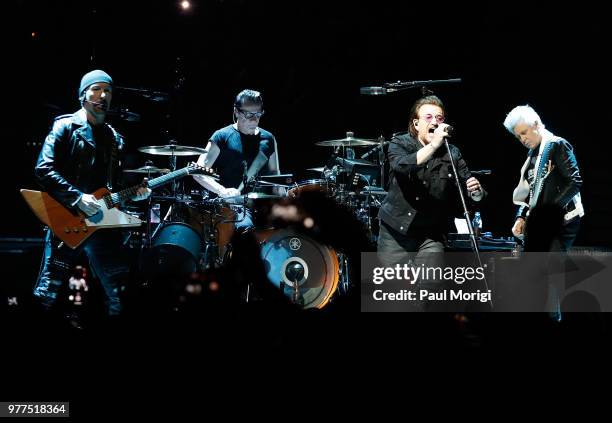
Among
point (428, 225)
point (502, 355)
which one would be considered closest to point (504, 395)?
point (502, 355)

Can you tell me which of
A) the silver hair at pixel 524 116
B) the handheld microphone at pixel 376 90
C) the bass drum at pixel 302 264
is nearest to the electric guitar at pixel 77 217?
the bass drum at pixel 302 264

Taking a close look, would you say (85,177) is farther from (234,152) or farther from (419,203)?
(419,203)

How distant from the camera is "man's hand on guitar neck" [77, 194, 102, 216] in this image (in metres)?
4.69

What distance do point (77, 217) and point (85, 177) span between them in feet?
1.31

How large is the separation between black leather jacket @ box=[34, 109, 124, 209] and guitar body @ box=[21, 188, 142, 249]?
0.12 metres

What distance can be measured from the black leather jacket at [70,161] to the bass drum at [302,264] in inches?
72.3

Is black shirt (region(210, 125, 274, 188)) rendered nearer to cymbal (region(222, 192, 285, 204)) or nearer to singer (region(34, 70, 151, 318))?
cymbal (region(222, 192, 285, 204))

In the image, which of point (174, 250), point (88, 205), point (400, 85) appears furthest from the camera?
point (174, 250)

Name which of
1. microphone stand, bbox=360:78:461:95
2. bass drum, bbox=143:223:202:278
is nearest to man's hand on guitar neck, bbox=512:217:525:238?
microphone stand, bbox=360:78:461:95

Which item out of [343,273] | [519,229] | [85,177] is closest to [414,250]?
[519,229]

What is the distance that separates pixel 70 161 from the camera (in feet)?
15.9

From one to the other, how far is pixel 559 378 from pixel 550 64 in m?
7.91

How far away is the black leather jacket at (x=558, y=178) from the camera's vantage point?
16.2 feet

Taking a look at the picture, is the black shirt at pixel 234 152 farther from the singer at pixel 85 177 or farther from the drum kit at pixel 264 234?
the singer at pixel 85 177
